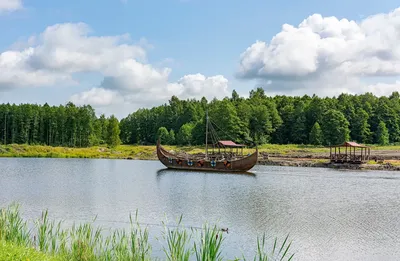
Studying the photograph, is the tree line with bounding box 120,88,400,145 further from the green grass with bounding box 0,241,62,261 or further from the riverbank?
the green grass with bounding box 0,241,62,261

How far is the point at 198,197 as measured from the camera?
35406 millimetres

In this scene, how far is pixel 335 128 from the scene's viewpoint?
350ft

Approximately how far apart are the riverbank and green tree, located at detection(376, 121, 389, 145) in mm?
7885

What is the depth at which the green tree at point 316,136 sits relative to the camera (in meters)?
106

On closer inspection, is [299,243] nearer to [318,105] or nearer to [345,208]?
[345,208]

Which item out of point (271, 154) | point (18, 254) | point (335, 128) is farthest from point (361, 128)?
point (18, 254)

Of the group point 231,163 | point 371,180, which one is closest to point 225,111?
point 231,163

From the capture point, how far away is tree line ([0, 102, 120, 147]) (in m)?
119

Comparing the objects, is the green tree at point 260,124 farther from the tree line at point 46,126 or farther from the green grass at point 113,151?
the tree line at point 46,126

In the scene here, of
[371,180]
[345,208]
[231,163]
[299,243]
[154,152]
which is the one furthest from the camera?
[154,152]

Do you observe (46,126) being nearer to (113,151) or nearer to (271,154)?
(113,151)

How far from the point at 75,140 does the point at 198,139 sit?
33.8 meters

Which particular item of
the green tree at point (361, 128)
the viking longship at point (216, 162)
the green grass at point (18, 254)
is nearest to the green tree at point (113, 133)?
the viking longship at point (216, 162)

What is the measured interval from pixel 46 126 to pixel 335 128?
7717 centimetres
